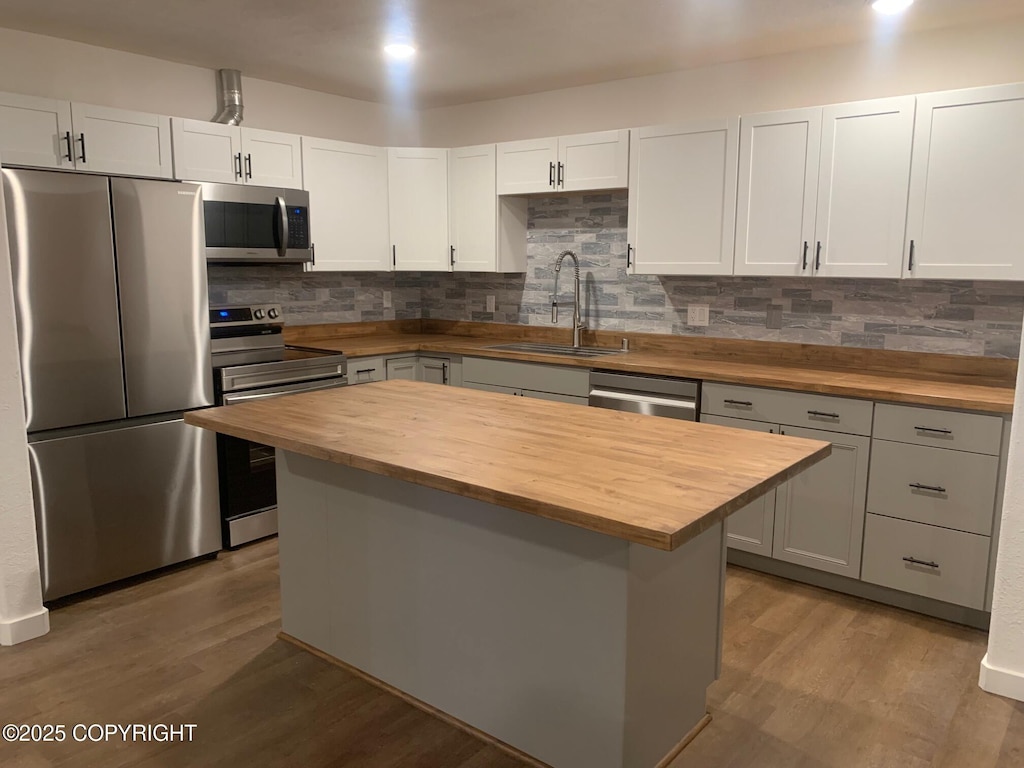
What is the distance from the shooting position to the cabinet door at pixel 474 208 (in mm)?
4586

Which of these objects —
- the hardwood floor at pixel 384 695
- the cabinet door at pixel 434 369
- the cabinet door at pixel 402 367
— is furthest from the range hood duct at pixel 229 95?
the hardwood floor at pixel 384 695

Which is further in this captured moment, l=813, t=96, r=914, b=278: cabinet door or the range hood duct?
the range hood duct

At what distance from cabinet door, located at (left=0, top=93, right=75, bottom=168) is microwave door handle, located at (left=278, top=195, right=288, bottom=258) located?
959 millimetres

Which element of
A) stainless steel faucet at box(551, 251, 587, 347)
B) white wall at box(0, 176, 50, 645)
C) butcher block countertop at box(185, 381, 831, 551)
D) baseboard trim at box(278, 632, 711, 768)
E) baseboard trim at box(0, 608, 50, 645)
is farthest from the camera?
stainless steel faucet at box(551, 251, 587, 347)

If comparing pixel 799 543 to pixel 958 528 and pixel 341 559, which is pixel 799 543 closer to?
pixel 958 528

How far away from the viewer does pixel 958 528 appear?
2.93 metres

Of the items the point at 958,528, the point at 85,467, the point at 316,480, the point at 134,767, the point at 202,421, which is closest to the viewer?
the point at 134,767

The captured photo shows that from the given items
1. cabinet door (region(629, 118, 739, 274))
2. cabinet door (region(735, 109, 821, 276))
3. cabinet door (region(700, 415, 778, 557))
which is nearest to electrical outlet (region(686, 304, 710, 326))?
cabinet door (region(629, 118, 739, 274))

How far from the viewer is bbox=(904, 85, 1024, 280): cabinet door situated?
2.94 meters

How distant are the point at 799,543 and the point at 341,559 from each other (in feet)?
6.65

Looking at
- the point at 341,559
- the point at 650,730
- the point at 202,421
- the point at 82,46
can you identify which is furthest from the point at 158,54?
the point at 650,730

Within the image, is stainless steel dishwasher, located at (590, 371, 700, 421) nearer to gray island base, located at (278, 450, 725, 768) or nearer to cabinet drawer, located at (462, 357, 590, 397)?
cabinet drawer, located at (462, 357, 590, 397)

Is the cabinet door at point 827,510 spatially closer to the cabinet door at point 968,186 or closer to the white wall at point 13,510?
the cabinet door at point 968,186

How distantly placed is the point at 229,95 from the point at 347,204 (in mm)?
856
